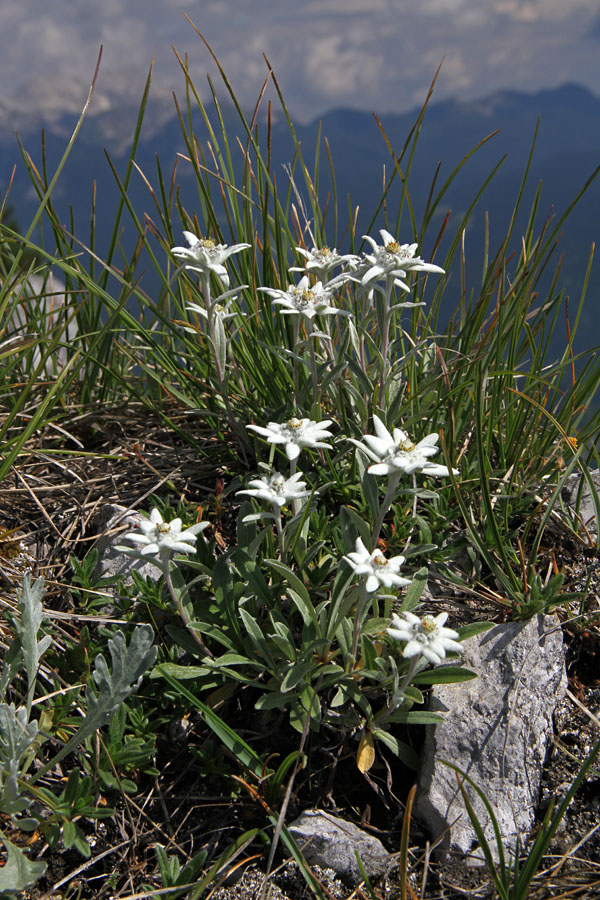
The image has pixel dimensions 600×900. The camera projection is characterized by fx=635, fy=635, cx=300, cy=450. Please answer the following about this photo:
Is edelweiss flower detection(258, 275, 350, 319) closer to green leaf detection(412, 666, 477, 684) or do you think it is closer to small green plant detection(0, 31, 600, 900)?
small green plant detection(0, 31, 600, 900)

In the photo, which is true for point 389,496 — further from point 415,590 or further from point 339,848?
point 339,848

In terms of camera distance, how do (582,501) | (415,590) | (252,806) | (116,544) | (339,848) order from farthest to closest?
(582,501), (116,544), (415,590), (252,806), (339,848)

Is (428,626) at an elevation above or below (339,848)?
above

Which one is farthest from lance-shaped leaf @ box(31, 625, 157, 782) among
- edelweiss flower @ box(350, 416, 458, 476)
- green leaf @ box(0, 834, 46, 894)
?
edelweiss flower @ box(350, 416, 458, 476)

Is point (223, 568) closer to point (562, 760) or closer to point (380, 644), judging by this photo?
point (380, 644)

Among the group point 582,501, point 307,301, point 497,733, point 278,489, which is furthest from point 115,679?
point 582,501

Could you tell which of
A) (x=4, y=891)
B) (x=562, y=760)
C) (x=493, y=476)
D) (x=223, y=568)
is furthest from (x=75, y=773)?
(x=493, y=476)

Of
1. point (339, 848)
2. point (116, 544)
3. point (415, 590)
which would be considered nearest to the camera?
point (339, 848)
